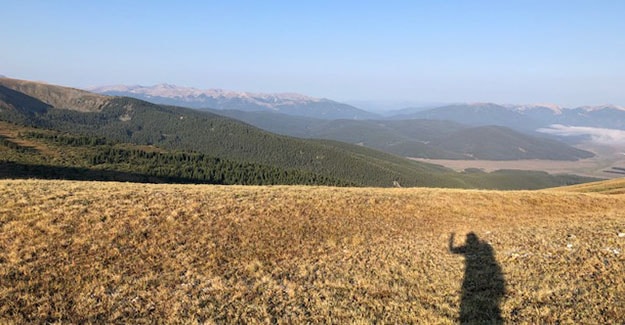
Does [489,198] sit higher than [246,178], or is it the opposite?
[489,198]

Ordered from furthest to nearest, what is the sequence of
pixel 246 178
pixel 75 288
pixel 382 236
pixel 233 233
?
1. pixel 246 178
2. pixel 382 236
3. pixel 233 233
4. pixel 75 288

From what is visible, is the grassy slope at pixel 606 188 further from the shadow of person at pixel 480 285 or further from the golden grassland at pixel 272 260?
the shadow of person at pixel 480 285

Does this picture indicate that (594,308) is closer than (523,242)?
Yes

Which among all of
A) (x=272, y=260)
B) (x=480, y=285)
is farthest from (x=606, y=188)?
(x=272, y=260)

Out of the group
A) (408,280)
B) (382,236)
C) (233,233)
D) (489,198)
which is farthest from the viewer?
(489,198)

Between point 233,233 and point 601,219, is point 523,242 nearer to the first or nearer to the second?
point 601,219

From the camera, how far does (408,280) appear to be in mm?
17375

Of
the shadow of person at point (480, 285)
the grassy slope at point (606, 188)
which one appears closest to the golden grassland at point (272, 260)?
the shadow of person at point (480, 285)

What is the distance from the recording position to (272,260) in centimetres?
1942

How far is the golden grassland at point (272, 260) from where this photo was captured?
13.8m

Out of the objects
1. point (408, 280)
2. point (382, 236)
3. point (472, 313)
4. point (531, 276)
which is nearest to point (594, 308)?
point (531, 276)

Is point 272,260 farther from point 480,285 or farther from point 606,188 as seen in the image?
point 606,188

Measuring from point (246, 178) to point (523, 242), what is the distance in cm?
16471

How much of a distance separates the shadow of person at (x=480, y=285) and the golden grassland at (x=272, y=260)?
0.22 meters
